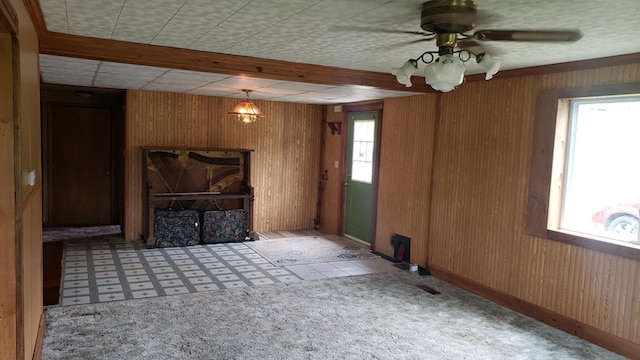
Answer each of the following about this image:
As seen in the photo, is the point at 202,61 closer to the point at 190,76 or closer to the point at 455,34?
the point at 190,76

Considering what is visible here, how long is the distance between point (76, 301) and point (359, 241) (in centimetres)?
397

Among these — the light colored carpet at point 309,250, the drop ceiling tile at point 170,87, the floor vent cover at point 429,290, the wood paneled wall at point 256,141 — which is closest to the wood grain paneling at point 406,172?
the light colored carpet at point 309,250

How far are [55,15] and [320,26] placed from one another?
5.46 ft

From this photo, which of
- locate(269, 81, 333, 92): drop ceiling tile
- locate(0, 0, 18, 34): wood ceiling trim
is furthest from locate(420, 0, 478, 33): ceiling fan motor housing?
locate(269, 81, 333, 92): drop ceiling tile

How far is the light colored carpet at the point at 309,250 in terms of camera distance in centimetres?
580

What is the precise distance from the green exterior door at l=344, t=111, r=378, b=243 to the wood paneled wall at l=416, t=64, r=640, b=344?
1241mm

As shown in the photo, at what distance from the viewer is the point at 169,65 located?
12.4 ft

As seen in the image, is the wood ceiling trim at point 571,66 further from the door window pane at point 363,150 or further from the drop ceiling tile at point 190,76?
the drop ceiling tile at point 190,76

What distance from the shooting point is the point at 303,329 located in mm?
3664

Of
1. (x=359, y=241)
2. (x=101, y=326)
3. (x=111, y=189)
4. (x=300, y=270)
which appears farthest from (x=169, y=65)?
(x=111, y=189)

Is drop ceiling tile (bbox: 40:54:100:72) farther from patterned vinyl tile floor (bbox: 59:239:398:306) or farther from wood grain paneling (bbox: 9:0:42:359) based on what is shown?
patterned vinyl tile floor (bbox: 59:239:398:306)

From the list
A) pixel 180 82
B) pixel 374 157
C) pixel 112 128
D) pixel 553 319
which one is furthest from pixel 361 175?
pixel 112 128

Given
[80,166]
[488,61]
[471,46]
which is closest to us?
[488,61]

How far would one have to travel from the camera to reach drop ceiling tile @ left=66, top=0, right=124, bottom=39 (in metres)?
2.60
